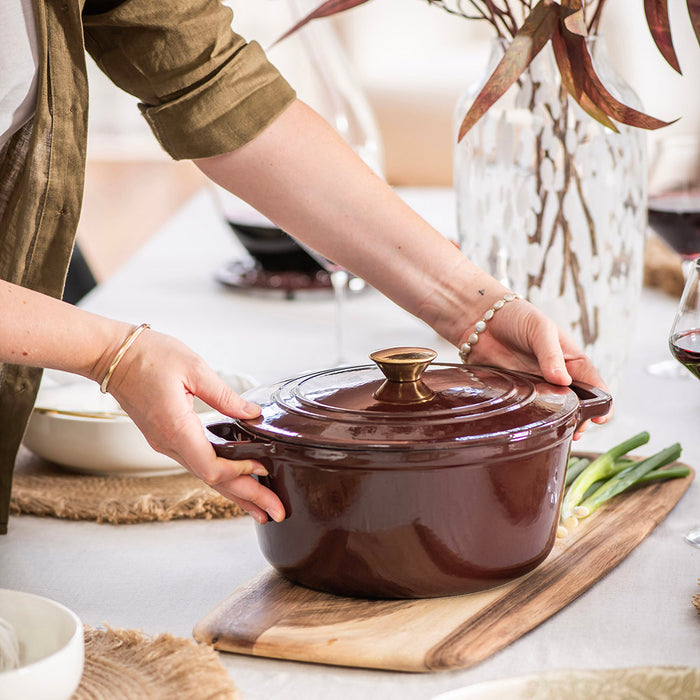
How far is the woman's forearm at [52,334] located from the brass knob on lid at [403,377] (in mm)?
202

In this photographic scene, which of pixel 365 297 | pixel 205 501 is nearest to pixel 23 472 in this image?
pixel 205 501

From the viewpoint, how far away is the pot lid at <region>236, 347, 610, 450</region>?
0.74 m

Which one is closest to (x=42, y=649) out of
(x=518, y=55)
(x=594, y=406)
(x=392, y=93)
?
(x=594, y=406)

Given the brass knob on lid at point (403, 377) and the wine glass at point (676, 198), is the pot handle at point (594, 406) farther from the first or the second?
the wine glass at point (676, 198)

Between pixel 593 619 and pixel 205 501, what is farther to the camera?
pixel 205 501

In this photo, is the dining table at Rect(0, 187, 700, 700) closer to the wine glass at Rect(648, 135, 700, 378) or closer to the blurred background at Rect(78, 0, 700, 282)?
the wine glass at Rect(648, 135, 700, 378)

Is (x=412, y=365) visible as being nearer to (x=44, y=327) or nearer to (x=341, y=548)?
(x=341, y=548)

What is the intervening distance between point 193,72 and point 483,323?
0.38 m

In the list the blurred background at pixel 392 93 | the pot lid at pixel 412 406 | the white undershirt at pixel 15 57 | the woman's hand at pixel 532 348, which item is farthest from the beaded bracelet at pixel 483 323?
the blurred background at pixel 392 93

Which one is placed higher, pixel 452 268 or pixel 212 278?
pixel 452 268

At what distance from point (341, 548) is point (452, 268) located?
38 cm

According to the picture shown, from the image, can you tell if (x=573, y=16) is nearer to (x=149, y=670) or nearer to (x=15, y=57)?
(x=15, y=57)

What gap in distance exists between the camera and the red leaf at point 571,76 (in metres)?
1.08

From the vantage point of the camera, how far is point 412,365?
79cm
